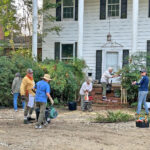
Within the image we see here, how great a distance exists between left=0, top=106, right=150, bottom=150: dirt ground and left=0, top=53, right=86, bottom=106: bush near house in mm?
3257

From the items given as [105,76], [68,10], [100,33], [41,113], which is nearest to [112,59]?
[100,33]

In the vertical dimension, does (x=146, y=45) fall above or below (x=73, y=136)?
above

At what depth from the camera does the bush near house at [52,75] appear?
12.7 meters

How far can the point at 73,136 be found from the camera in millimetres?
7000

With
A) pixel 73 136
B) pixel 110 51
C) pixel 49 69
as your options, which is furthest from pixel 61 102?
pixel 73 136

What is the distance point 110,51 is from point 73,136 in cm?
1082

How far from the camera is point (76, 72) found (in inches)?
561

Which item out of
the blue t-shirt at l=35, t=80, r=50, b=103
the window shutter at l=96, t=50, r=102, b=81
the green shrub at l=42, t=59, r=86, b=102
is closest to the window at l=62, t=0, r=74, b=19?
the window shutter at l=96, t=50, r=102, b=81

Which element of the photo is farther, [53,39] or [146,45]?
[53,39]

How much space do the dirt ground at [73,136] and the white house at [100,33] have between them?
8.24 metres

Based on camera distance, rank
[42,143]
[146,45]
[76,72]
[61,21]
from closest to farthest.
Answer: [42,143], [76,72], [146,45], [61,21]

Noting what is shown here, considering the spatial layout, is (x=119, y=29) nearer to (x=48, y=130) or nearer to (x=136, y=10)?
(x=136, y=10)

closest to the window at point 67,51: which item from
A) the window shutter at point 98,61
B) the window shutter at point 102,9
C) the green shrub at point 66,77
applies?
the window shutter at point 98,61

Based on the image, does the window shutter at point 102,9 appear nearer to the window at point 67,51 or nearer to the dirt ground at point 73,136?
the window at point 67,51
